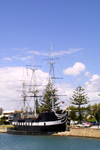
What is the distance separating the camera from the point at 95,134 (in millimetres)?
52719

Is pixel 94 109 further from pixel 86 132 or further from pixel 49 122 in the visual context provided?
pixel 86 132

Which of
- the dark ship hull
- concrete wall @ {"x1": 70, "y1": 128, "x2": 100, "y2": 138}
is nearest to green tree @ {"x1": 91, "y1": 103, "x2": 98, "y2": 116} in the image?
the dark ship hull

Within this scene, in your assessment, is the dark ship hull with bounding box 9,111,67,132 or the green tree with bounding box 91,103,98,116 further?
the green tree with bounding box 91,103,98,116

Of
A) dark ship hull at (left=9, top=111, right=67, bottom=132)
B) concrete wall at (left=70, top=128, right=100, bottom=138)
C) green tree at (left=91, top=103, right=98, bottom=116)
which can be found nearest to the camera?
concrete wall at (left=70, top=128, right=100, bottom=138)

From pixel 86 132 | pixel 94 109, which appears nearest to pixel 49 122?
pixel 86 132

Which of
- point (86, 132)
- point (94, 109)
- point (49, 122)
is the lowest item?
point (86, 132)

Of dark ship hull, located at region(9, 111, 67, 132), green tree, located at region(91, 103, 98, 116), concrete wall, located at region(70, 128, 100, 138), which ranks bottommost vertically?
concrete wall, located at region(70, 128, 100, 138)

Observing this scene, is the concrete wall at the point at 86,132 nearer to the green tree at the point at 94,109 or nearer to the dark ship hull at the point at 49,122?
the dark ship hull at the point at 49,122

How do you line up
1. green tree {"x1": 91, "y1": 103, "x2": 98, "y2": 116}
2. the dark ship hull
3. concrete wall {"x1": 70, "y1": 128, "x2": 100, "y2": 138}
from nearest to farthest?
concrete wall {"x1": 70, "y1": 128, "x2": 100, "y2": 138} < the dark ship hull < green tree {"x1": 91, "y1": 103, "x2": 98, "y2": 116}

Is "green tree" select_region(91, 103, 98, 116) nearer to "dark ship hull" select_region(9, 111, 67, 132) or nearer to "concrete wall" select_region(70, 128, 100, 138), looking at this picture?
"dark ship hull" select_region(9, 111, 67, 132)

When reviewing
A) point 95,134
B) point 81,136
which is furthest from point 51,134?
point 95,134

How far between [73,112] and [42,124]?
1911 cm

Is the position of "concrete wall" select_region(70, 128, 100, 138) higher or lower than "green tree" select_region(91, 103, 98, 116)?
lower

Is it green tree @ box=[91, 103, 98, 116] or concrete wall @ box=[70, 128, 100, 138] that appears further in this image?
green tree @ box=[91, 103, 98, 116]
